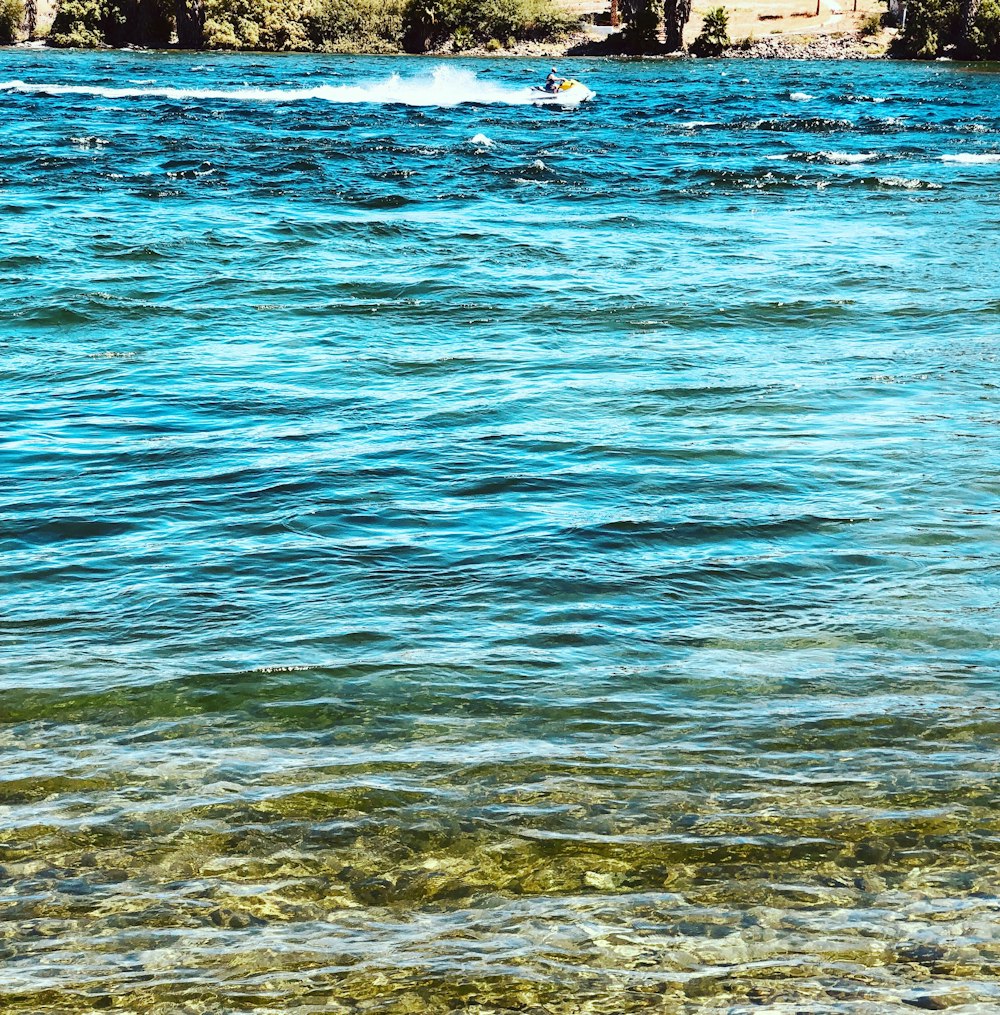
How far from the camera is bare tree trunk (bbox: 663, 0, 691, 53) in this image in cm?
9012

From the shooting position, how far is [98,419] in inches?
411

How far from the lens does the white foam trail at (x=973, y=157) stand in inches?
1171

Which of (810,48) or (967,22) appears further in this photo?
(810,48)

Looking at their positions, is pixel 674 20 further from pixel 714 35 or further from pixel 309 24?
pixel 309 24

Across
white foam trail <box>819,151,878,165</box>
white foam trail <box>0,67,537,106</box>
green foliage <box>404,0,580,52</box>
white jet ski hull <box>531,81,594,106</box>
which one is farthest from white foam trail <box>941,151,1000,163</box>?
green foliage <box>404,0,580,52</box>

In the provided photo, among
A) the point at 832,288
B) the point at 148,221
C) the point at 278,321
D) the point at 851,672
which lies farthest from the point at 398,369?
the point at 148,221

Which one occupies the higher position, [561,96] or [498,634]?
[561,96]

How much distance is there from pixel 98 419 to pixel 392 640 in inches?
201

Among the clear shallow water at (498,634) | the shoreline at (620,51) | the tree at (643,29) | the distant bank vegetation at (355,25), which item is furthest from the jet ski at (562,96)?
the tree at (643,29)

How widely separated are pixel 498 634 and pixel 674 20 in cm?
9148

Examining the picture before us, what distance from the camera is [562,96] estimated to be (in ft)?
147

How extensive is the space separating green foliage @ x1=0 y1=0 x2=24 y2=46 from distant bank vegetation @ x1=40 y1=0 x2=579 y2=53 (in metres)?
0.34

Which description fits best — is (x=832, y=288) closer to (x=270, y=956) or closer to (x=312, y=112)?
(x=270, y=956)

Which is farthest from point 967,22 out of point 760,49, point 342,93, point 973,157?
point 973,157
